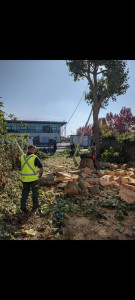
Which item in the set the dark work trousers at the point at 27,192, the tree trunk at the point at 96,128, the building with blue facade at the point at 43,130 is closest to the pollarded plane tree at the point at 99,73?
the tree trunk at the point at 96,128

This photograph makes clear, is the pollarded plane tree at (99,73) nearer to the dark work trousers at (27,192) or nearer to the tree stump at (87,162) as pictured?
the tree stump at (87,162)

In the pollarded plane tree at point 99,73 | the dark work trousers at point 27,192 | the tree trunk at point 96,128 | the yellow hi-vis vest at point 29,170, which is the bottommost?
the dark work trousers at point 27,192

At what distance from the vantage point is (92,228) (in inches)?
127

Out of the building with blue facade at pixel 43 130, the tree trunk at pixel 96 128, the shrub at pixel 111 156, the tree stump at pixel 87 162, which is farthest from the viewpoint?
the building with blue facade at pixel 43 130

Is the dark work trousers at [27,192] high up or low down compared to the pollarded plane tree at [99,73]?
down

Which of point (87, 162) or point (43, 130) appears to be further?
point (43, 130)

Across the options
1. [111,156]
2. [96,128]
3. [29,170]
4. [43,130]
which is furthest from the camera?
[43,130]

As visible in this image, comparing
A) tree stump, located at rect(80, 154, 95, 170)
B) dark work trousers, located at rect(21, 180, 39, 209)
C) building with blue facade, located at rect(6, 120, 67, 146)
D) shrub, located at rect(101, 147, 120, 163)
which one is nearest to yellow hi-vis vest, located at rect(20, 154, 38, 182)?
dark work trousers, located at rect(21, 180, 39, 209)

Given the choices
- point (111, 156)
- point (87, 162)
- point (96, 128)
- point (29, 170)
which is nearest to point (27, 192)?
point (29, 170)

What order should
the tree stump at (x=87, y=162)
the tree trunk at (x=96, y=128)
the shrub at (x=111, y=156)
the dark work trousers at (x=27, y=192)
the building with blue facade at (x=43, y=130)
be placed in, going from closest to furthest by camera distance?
the dark work trousers at (x=27, y=192) < the tree stump at (x=87, y=162) < the shrub at (x=111, y=156) < the tree trunk at (x=96, y=128) < the building with blue facade at (x=43, y=130)

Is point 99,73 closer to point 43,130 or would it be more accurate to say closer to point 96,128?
point 96,128

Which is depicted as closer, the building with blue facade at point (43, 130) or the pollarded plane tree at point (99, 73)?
the pollarded plane tree at point (99, 73)
